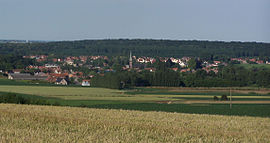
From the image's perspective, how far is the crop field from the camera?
18531mm

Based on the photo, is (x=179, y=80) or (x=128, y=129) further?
(x=179, y=80)

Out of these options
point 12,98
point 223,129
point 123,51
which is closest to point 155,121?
point 223,129

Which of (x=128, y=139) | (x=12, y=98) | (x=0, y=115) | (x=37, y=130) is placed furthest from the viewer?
(x=12, y=98)

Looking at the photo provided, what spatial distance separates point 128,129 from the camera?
21.1m

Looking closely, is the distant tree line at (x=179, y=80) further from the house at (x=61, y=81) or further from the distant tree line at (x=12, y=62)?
the distant tree line at (x=12, y=62)

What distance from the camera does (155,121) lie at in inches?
980

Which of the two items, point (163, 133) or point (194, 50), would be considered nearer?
point (163, 133)

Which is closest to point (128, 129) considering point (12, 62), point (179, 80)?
point (179, 80)

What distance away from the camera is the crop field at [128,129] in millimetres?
18531

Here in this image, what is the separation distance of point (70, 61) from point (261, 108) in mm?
117777

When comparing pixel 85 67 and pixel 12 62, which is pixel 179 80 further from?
pixel 85 67

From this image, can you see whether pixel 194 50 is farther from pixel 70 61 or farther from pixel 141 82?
pixel 141 82

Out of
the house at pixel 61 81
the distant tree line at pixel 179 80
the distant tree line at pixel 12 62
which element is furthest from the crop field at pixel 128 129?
the distant tree line at pixel 12 62

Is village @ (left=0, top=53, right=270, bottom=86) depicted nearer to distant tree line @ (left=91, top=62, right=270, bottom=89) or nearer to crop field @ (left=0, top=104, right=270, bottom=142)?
distant tree line @ (left=91, top=62, right=270, bottom=89)
